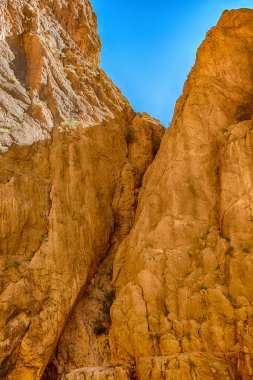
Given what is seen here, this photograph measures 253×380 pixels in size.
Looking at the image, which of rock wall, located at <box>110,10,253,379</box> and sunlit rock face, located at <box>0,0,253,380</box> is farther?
sunlit rock face, located at <box>0,0,253,380</box>

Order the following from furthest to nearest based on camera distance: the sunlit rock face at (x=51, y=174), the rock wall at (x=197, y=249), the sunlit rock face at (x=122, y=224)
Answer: the sunlit rock face at (x=51, y=174)
the sunlit rock face at (x=122, y=224)
the rock wall at (x=197, y=249)

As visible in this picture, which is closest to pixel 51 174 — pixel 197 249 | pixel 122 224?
pixel 122 224

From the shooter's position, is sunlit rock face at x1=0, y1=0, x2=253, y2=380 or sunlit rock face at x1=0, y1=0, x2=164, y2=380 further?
sunlit rock face at x1=0, y1=0, x2=164, y2=380

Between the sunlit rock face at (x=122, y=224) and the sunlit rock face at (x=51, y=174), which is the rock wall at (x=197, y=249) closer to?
the sunlit rock face at (x=122, y=224)

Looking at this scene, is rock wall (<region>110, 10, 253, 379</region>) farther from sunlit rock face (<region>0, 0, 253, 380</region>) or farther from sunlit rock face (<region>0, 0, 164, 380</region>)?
sunlit rock face (<region>0, 0, 164, 380</region>)

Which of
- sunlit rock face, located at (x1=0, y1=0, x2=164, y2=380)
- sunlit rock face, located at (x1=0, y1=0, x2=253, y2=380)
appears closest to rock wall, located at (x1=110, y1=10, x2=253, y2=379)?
sunlit rock face, located at (x1=0, y1=0, x2=253, y2=380)

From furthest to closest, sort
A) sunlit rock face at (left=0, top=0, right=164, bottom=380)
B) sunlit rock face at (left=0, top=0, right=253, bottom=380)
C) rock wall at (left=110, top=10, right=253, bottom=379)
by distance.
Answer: sunlit rock face at (left=0, top=0, right=164, bottom=380) < sunlit rock face at (left=0, top=0, right=253, bottom=380) < rock wall at (left=110, top=10, right=253, bottom=379)

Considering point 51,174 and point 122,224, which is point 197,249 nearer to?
point 122,224

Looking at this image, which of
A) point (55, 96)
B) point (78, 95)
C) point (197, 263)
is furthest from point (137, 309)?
point (78, 95)

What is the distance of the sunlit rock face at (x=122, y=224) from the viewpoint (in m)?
11.9

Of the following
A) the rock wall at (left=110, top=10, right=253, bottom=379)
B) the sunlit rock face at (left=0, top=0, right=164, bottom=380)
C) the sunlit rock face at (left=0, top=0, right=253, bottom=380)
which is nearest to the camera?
the rock wall at (left=110, top=10, right=253, bottom=379)

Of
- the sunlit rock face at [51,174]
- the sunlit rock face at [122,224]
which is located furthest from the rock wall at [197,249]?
the sunlit rock face at [51,174]

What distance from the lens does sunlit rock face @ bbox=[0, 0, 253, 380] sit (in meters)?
11.9

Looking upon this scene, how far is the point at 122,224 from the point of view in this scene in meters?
18.6
